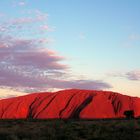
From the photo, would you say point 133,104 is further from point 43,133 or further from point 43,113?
point 43,133

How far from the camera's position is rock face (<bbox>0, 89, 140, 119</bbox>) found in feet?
305

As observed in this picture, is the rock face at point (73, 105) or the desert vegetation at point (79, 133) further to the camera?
the rock face at point (73, 105)

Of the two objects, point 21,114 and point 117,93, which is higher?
point 117,93

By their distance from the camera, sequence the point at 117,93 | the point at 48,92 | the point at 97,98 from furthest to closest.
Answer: the point at 48,92, the point at 117,93, the point at 97,98

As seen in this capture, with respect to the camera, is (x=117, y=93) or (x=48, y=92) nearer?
(x=117, y=93)

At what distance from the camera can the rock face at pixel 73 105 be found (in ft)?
305

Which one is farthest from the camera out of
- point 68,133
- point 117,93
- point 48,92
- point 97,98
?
point 48,92

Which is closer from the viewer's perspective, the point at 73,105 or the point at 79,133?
the point at 79,133

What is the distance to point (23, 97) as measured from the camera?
118 metres

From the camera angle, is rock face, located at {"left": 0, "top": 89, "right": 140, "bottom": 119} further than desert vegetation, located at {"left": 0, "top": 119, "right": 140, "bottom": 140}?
Yes

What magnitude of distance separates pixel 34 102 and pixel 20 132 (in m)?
87.0

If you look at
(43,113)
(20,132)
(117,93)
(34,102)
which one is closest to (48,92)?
(34,102)

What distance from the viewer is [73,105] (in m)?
99.6

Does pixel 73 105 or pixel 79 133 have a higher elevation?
pixel 73 105
